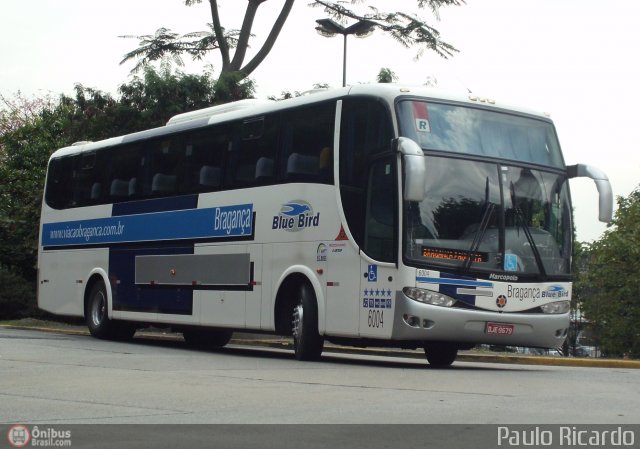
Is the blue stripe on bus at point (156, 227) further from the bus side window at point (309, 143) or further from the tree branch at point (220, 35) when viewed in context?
the tree branch at point (220, 35)

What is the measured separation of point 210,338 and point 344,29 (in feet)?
35.3

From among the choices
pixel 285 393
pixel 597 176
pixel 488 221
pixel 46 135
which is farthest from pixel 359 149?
pixel 46 135

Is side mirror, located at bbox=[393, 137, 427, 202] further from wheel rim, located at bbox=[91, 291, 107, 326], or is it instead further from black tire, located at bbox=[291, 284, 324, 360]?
wheel rim, located at bbox=[91, 291, 107, 326]

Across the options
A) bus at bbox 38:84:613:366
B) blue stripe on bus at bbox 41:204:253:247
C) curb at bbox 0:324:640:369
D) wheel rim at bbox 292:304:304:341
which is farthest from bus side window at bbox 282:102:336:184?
curb at bbox 0:324:640:369

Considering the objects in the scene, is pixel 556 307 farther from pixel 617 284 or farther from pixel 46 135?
pixel 617 284

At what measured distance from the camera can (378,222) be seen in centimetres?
1612

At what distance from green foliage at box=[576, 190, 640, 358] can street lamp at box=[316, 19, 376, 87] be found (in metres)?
30.6

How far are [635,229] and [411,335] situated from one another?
153 ft

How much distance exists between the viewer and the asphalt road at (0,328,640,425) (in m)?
9.65

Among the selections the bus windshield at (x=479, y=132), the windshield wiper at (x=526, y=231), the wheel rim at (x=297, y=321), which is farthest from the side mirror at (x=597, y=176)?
the wheel rim at (x=297, y=321)

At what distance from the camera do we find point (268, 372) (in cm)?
1443

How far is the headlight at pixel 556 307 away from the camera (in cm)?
1652

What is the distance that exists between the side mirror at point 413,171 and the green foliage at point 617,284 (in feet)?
151
